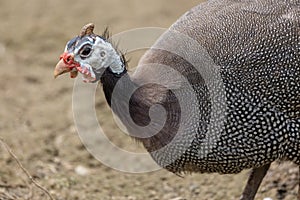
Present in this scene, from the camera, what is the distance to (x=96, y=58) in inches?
149

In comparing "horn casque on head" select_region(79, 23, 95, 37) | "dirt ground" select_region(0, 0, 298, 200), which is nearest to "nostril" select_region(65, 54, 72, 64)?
"horn casque on head" select_region(79, 23, 95, 37)

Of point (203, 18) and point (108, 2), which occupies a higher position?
point (108, 2)

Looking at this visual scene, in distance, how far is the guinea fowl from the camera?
373cm

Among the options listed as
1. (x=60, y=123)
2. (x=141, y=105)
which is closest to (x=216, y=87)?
(x=141, y=105)

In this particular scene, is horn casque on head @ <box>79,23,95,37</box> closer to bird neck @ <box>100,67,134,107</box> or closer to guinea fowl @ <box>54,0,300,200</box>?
guinea fowl @ <box>54,0,300,200</box>

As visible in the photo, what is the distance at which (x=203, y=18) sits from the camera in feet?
13.0

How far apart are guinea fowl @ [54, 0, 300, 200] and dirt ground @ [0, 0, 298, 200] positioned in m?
0.85

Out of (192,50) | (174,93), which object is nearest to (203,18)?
(192,50)

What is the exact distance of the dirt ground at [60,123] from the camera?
15.3ft

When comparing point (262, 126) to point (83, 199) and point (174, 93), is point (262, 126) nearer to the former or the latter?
point (174, 93)

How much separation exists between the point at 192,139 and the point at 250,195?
2.35ft

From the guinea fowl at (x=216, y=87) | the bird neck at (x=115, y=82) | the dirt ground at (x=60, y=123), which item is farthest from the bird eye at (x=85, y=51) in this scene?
the dirt ground at (x=60, y=123)

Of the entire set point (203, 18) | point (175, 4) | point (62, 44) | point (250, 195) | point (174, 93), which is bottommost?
point (250, 195)

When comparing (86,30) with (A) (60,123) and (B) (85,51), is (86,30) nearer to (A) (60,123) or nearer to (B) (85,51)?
(B) (85,51)
